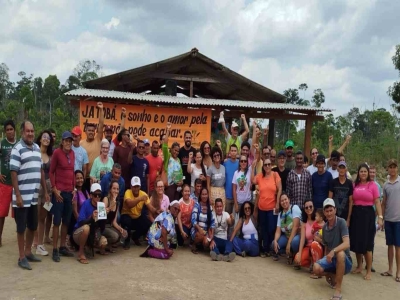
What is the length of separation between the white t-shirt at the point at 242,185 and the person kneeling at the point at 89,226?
7.83 ft

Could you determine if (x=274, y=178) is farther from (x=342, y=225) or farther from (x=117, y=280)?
(x=117, y=280)

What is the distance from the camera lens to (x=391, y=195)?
22.0 feet

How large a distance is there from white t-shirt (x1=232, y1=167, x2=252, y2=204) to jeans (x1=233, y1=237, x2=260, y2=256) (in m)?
0.68

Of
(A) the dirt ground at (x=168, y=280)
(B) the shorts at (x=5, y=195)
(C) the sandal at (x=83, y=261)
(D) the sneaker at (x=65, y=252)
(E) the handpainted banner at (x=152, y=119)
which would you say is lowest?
(A) the dirt ground at (x=168, y=280)

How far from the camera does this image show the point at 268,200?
6934 mm

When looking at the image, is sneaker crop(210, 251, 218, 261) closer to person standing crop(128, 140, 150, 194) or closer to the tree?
person standing crop(128, 140, 150, 194)

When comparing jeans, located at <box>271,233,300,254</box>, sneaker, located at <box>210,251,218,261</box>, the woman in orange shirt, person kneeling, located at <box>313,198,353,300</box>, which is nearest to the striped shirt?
sneaker, located at <box>210,251,218,261</box>

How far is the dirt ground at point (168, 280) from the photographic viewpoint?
4918 mm

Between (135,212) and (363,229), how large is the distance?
12.3 ft

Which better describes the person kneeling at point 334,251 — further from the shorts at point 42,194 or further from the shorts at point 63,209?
the shorts at point 42,194

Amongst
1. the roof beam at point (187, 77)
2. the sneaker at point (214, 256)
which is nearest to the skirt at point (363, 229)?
the sneaker at point (214, 256)

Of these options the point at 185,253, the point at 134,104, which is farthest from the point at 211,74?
the point at 185,253

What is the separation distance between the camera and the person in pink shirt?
6570 millimetres

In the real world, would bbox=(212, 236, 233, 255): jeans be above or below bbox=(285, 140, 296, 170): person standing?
below
